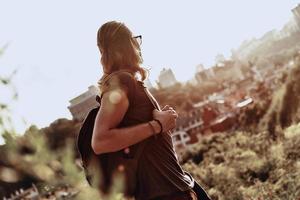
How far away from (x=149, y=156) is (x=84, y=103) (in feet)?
1.84

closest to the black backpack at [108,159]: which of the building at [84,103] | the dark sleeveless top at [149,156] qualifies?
the dark sleeveless top at [149,156]

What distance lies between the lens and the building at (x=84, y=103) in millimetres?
1975

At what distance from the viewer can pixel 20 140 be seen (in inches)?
34.8

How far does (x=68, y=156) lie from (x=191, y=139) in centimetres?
4025

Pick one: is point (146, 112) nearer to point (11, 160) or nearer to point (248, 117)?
point (11, 160)

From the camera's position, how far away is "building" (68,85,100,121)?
6.48ft

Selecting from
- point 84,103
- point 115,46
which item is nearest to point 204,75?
point 84,103

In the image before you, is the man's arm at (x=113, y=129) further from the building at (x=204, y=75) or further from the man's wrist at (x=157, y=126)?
the building at (x=204, y=75)

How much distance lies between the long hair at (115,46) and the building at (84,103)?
0.51 ft

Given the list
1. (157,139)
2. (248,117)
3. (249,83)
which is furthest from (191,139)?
(157,139)

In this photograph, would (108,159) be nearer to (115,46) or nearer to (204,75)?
(115,46)

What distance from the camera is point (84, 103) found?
2.15 metres

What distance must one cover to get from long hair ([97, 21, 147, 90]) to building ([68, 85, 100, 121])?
0.51 feet

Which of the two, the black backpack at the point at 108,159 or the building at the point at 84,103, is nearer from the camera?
the black backpack at the point at 108,159
